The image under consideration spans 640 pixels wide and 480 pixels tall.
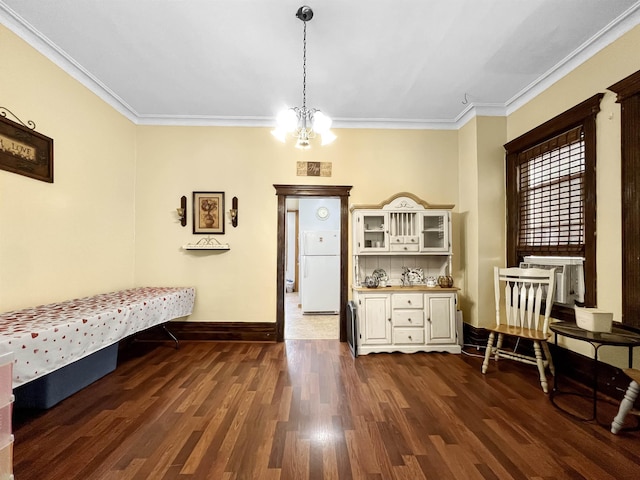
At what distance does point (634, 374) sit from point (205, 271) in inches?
166

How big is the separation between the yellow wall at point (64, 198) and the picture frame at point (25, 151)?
3.1 inches

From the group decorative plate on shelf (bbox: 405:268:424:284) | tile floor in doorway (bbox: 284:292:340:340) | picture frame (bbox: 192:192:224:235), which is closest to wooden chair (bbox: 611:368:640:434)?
decorative plate on shelf (bbox: 405:268:424:284)

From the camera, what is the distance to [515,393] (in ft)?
8.81

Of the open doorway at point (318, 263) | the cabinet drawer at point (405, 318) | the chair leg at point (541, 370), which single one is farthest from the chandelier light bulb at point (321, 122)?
the open doorway at point (318, 263)

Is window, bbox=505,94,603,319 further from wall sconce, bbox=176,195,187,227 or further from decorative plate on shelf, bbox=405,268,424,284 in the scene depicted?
wall sconce, bbox=176,195,187,227

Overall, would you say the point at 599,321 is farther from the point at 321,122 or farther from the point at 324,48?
the point at 324,48

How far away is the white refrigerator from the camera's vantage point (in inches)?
243

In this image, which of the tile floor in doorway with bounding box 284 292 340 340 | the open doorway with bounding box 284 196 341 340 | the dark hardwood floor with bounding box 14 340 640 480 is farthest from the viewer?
the open doorway with bounding box 284 196 341 340

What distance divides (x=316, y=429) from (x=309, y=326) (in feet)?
9.97

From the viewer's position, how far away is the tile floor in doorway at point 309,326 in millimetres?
4527

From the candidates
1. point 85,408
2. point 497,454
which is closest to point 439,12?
point 497,454

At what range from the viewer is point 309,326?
17.0 ft

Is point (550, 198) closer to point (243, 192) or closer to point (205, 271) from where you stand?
point (243, 192)

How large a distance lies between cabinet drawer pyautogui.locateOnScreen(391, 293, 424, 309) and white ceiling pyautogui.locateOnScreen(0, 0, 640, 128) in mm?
2344
